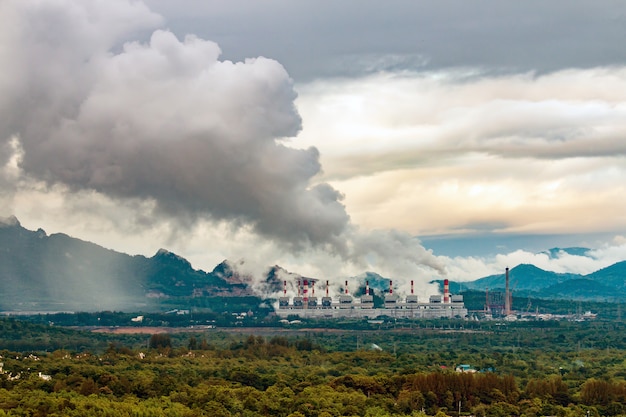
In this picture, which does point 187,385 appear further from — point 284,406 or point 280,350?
point 280,350

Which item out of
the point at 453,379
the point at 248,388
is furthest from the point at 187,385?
the point at 453,379

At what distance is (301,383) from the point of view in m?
96.2

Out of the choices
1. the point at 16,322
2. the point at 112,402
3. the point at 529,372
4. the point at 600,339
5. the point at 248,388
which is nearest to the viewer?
the point at 112,402

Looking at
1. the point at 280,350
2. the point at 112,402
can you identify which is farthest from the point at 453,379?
the point at 280,350

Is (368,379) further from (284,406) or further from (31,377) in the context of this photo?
(31,377)

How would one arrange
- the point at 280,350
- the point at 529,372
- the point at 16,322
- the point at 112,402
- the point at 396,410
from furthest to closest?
the point at 16,322 < the point at 280,350 < the point at 529,372 < the point at 396,410 < the point at 112,402

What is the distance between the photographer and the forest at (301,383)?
265 ft

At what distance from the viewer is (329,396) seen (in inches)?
3381

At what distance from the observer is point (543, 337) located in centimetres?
18688

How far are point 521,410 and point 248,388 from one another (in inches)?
869

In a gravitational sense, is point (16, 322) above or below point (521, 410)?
→ above

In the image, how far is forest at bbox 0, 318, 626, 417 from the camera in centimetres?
8075

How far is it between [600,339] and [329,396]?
104m

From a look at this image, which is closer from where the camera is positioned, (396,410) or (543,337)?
(396,410)
